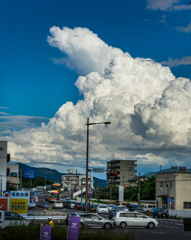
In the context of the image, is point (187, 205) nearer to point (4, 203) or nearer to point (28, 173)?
point (28, 173)

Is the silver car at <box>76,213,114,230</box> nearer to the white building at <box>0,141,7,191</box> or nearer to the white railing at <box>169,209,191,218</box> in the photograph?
the white railing at <box>169,209,191,218</box>

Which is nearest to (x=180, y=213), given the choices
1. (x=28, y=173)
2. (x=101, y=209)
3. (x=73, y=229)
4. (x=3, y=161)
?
(x=101, y=209)

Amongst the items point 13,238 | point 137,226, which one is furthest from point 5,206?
point 13,238

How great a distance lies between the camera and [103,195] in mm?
123562

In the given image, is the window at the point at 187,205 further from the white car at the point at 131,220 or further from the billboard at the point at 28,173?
the white car at the point at 131,220

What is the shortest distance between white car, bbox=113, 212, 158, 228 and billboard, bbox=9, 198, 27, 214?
10.4 meters

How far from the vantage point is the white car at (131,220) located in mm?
34094

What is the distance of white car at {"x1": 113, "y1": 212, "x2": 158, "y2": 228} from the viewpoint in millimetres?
34094

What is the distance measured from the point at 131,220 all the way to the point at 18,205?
40.7 feet

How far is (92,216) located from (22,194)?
14998 millimetres

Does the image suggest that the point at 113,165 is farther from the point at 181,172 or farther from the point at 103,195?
the point at 181,172

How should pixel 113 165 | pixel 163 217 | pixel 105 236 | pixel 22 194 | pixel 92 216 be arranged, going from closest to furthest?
pixel 105 236 < pixel 92 216 < pixel 22 194 < pixel 163 217 < pixel 113 165

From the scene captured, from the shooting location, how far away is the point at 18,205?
39.1 meters

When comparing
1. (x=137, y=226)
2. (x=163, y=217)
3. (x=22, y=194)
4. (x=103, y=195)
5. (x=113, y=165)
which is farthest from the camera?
(x=113, y=165)
